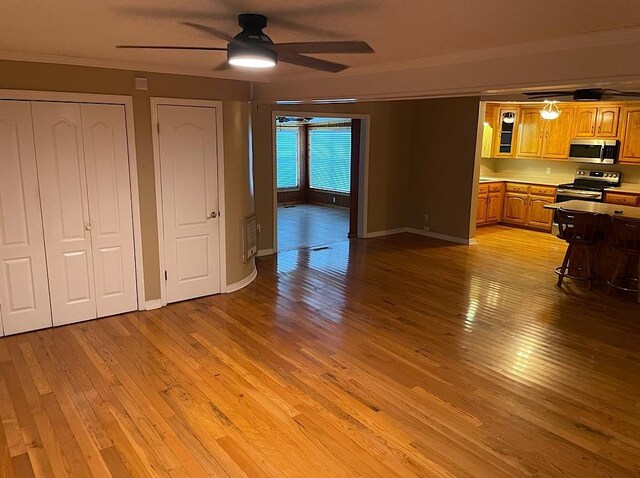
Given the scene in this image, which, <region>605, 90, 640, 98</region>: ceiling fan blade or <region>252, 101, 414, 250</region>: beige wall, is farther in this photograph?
<region>252, 101, 414, 250</region>: beige wall

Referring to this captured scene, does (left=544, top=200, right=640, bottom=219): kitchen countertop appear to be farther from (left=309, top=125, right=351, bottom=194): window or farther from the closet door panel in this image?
(left=309, top=125, right=351, bottom=194): window

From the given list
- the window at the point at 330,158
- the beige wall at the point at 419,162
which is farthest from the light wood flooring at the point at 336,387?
the window at the point at 330,158

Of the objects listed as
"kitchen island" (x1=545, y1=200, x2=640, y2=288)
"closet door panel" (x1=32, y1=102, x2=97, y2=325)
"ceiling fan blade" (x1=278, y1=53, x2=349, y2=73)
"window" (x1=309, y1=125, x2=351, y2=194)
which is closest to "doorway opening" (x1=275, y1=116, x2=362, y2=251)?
"window" (x1=309, y1=125, x2=351, y2=194)

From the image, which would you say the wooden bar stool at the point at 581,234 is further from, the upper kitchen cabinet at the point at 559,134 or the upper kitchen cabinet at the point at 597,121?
the upper kitchen cabinet at the point at 559,134

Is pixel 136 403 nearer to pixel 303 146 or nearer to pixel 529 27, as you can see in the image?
pixel 529 27

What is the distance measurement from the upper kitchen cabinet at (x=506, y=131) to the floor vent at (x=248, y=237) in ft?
19.3

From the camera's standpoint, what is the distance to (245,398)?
3273mm

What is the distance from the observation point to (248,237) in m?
5.61

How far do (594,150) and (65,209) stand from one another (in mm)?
7983

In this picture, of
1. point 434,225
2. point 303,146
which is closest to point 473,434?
point 434,225

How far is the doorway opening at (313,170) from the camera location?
10.9 metres

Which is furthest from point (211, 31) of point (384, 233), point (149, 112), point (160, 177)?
point (384, 233)

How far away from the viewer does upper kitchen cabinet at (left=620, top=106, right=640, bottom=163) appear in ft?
24.8

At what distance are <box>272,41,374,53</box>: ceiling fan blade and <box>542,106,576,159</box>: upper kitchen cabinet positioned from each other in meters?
7.13
